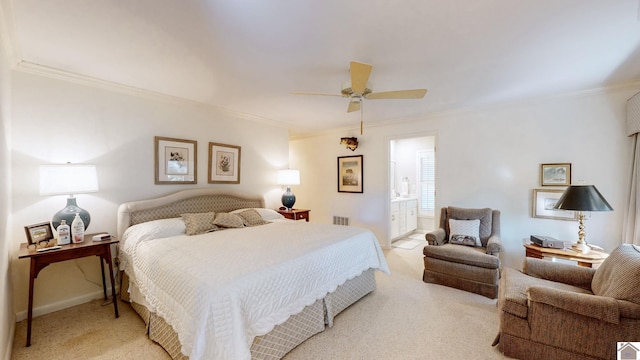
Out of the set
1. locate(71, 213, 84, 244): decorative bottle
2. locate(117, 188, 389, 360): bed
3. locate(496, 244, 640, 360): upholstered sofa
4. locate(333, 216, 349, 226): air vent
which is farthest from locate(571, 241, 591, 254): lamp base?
locate(71, 213, 84, 244): decorative bottle

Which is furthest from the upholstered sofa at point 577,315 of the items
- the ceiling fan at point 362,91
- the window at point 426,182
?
the window at point 426,182

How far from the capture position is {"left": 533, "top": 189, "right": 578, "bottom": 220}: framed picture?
10.9ft

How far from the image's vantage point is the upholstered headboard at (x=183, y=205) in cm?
294

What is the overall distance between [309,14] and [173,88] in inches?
89.0

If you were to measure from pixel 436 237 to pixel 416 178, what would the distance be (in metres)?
3.52

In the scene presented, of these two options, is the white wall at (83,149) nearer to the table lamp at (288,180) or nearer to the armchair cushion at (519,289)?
the table lamp at (288,180)

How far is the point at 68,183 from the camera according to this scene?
244cm

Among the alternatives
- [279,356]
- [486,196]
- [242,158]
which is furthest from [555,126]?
[242,158]

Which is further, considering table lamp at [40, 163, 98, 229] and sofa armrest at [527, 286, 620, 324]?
table lamp at [40, 163, 98, 229]

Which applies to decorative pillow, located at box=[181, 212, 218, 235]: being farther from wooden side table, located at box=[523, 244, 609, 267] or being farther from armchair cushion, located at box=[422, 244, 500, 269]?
wooden side table, located at box=[523, 244, 609, 267]

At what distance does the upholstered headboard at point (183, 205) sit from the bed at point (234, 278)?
1 centimetres

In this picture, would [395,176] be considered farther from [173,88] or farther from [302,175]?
[173,88]

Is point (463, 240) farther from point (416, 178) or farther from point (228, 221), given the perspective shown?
point (416, 178)

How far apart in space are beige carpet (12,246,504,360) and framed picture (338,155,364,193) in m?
2.69
